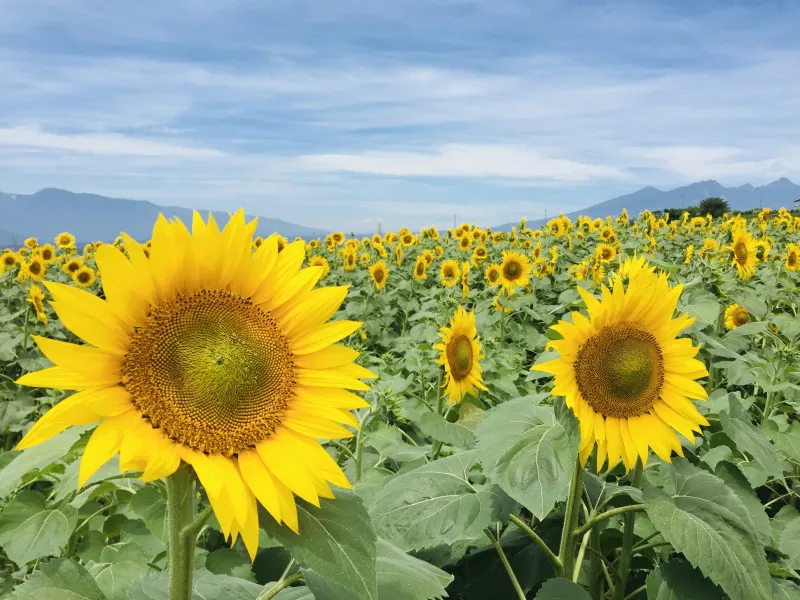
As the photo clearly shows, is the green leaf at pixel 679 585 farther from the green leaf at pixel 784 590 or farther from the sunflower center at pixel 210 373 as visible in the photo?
the sunflower center at pixel 210 373

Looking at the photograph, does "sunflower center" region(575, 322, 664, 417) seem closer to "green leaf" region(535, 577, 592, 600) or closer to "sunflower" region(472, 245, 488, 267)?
"green leaf" region(535, 577, 592, 600)

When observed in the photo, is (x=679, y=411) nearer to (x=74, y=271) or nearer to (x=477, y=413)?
(x=477, y=413)

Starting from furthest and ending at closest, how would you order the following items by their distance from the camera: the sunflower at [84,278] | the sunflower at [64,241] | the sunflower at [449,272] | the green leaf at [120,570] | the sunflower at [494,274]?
the sunflower at [64,241] < the sunflower at [84,278] < the sunflower at [449,272] < the sunflower at [494,274] < the green leaf at [120,570]

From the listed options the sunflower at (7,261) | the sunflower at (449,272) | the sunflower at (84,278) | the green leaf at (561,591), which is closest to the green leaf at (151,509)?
the green leaf at (561,591)

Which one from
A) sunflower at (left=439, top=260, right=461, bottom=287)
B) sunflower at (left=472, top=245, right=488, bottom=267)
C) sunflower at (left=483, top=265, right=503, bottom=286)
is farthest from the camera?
sunflower at (left=472, top=245, right=488, bottom=267)

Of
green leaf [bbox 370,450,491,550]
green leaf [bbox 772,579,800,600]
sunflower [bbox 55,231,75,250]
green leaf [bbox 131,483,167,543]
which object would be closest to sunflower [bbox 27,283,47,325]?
sunflower [bbox 55,231,75,250]

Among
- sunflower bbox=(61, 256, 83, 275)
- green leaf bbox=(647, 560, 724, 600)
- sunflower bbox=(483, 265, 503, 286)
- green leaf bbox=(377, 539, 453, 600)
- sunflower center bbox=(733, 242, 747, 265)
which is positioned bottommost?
green leaf bbox=(647, 560, 724, 600)

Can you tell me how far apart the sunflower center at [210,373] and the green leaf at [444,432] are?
4.56 ft

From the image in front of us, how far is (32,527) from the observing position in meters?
2.25

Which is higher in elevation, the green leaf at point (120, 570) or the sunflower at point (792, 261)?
the sunflower at point (792, 261)

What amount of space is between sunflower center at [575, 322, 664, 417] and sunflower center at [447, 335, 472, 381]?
191 centimetres

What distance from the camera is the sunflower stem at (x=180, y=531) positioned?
4.11ft

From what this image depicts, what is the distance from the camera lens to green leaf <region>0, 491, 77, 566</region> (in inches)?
86.3

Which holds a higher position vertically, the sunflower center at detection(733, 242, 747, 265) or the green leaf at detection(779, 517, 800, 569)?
the sunflower center at detection(733, 242, 747, 265)
